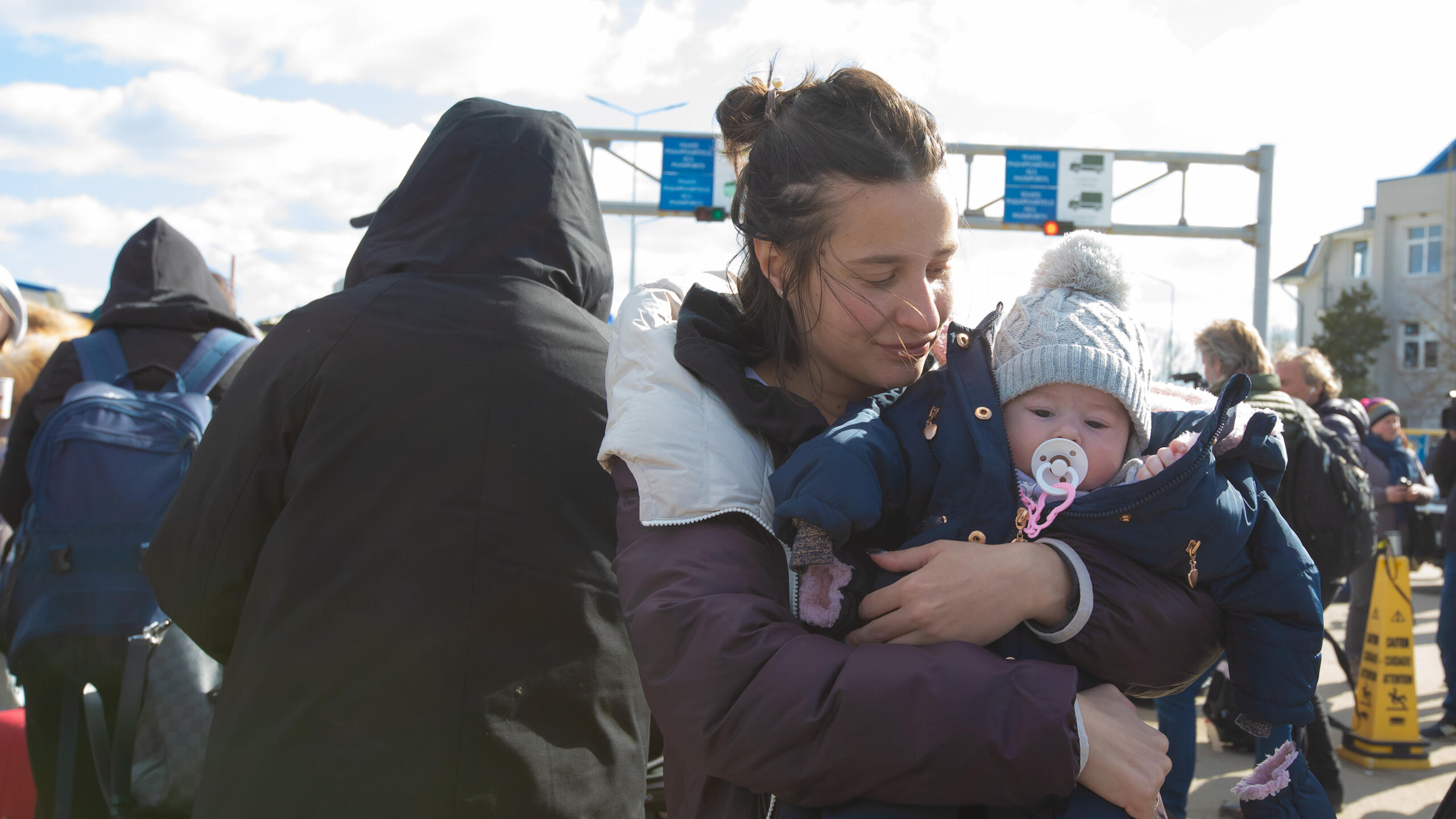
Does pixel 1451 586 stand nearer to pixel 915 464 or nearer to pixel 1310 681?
pixel 1310 681

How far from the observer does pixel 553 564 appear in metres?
1.92

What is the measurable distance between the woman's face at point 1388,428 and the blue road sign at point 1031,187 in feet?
28.4

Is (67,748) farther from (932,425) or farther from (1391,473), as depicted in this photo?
(1391,473)

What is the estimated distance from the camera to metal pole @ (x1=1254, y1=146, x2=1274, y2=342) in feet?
49.1

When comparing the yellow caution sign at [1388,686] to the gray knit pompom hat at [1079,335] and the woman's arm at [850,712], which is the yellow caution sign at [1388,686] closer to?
the gray knit pompom hat at [1079,335]

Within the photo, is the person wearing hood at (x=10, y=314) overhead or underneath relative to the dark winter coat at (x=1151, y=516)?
overhead

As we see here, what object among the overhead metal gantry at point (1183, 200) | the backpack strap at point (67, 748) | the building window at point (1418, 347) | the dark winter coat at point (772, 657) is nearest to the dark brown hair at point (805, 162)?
the dark winter coat at point (772, 657)

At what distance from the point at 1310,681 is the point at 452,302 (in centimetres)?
169

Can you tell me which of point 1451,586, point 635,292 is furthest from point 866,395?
point 1451,586

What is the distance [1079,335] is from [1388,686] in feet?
18.1

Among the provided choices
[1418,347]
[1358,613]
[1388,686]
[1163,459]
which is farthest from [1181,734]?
[1418,347]

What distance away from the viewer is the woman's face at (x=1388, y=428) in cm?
849

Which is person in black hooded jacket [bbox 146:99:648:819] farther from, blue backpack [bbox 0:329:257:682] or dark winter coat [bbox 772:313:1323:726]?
blue backpack [bbox 0:329:257:682]

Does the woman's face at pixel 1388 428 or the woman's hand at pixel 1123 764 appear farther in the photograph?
the woman's face at pixel 1388 428
